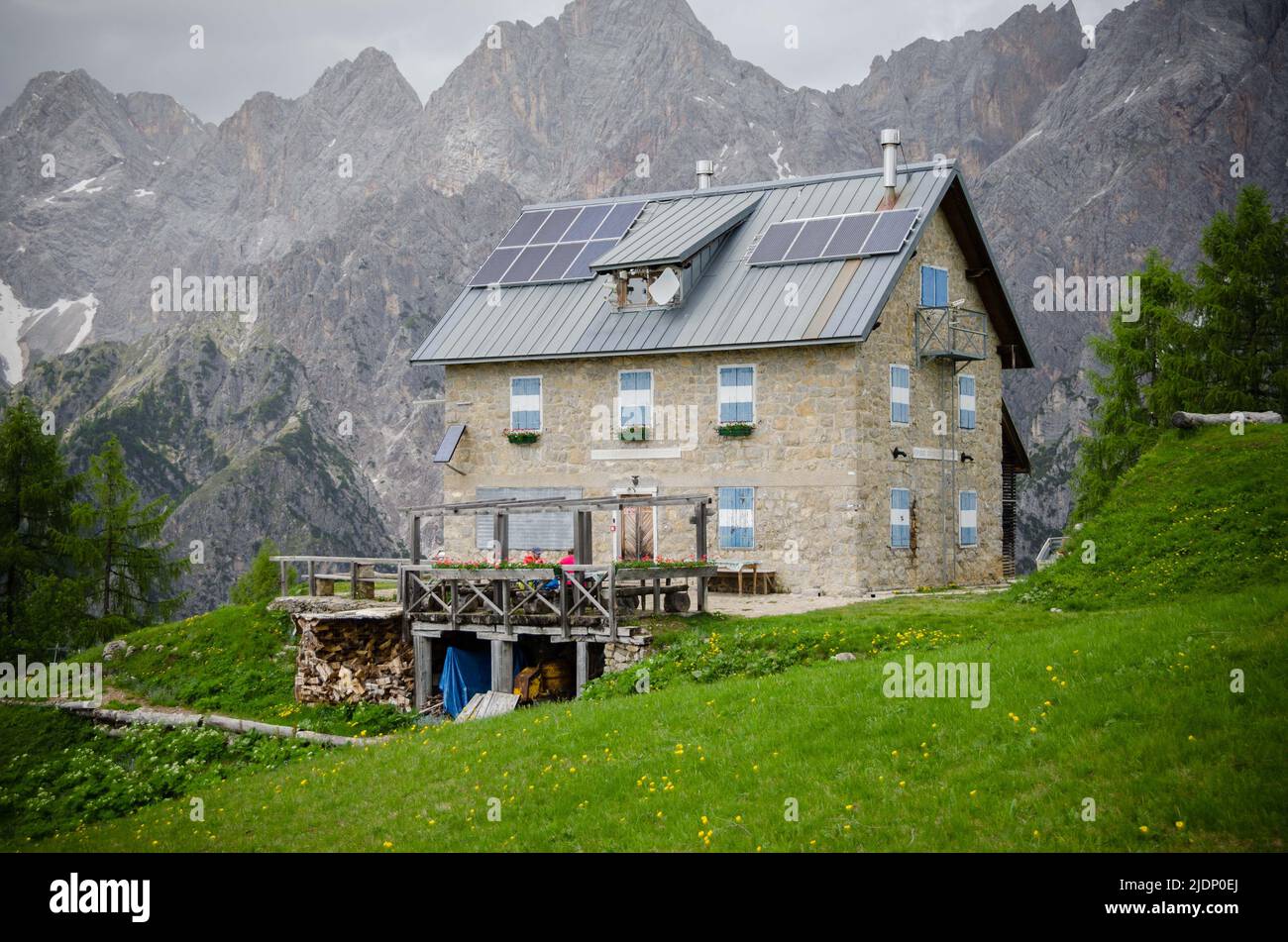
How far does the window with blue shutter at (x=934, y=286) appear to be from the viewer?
108 ft

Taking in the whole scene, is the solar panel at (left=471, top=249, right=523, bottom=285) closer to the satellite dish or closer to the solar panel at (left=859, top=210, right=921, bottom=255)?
the satellite dish

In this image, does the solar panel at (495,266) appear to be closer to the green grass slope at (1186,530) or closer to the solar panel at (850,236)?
the solar panel at (850,236)

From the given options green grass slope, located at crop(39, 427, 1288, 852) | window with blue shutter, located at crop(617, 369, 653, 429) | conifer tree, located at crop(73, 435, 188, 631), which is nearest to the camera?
green grass slope, located at crop(39, 427, 1288, 852)

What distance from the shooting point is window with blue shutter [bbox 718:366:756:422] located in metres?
30.9

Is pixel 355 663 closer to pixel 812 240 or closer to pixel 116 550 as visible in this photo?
pixel 812 240

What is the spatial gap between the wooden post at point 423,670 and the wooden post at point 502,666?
2561mm

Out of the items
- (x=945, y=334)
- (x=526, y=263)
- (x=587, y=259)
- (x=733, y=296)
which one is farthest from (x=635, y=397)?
(x=945, y=334)

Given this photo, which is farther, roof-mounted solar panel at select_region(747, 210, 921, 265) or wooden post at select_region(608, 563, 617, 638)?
roof-mounted solar panel at select_region(747, 210, 921, 265)

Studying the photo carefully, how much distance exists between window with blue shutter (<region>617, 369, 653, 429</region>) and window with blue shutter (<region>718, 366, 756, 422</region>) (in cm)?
205

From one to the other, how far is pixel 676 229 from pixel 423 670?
14.9 m

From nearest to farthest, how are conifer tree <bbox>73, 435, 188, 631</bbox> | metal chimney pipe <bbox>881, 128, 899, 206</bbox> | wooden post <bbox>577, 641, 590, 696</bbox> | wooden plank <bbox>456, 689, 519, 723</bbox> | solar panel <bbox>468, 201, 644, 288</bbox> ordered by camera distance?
wooden plank <bbox>456, 689, 519, 723</bbox> < wooden post <bbox>577, 641, 590, 696</bbox> < metal chimney pipe <bbox>881, 128, 899, 206</bbox> < solar panel <bbox>468, 201, 644, 288</bbox> < conifer tree <bbox>73, 435, 188, 631</bbox>

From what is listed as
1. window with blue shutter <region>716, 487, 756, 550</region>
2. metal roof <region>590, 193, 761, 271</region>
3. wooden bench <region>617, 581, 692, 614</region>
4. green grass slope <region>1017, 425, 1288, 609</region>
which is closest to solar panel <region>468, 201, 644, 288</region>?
metal roof <region>590, 193, 761, 271</region>

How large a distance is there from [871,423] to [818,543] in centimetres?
329

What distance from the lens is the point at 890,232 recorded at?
31.5m
